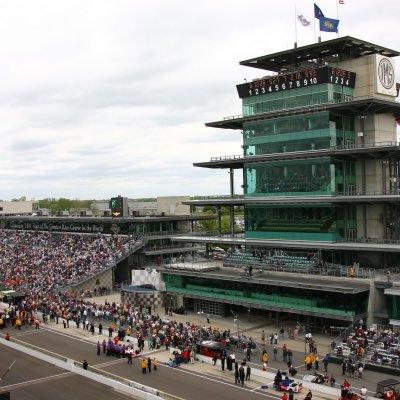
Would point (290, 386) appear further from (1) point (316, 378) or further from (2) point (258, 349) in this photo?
(2) point (258, 349)

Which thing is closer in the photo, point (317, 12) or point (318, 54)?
point (317, 12)

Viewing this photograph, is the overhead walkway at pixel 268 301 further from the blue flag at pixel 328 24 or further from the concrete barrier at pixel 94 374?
the blue flag at pixel 328 24

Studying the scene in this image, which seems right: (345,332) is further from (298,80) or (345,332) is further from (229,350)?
(298,80)

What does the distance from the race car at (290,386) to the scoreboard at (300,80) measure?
29631mm

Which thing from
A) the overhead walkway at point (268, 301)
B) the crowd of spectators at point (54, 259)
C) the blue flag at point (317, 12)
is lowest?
the overhead walkway at point (268, 301)

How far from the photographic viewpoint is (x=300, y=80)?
54.2 metres

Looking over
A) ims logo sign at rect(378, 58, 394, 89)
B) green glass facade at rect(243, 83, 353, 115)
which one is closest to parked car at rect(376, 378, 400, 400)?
green glass facade at rect(243, 83, 353, 115)

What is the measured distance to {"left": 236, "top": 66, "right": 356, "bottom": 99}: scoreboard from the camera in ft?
172

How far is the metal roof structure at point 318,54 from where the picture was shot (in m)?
54.2

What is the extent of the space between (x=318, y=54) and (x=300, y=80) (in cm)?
482

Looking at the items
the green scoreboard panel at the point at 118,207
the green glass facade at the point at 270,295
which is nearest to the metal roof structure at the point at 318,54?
the green glass facade at the point at 270,295

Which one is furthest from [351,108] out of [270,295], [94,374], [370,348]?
[94,374]

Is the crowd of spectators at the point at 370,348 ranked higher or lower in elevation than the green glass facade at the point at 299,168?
lower

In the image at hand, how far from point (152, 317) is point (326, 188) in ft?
64.8
